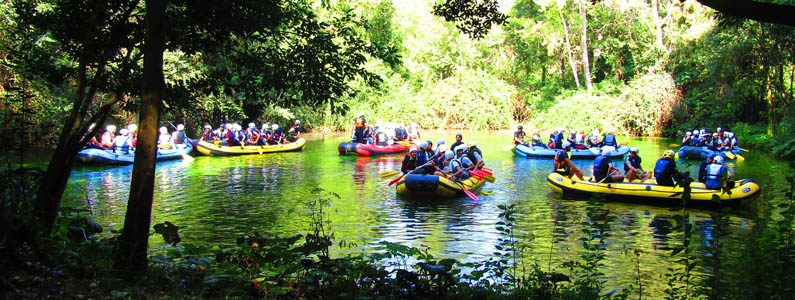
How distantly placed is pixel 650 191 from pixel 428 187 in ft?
14.4

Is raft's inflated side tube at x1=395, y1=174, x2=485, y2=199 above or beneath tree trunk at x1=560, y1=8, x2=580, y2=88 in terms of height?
beneath

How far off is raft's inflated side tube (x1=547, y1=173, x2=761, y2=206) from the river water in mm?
211

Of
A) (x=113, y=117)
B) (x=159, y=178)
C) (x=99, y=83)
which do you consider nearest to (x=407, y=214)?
(x=99, y=83)

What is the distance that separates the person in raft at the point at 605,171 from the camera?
40.6 feet

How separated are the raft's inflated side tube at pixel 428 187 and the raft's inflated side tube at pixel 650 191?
7.15 ft

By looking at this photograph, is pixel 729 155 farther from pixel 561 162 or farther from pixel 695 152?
pixel 561 162

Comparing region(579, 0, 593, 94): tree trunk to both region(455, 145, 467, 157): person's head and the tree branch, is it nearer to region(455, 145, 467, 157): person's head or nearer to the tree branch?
region(455, 145, 467, 157): person's head

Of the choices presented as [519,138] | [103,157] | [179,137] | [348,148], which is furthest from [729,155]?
[103,157]

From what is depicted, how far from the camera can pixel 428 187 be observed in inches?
488

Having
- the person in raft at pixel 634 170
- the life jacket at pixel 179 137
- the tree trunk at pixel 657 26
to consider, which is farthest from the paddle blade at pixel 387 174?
the tree trunk at pixel 657 26

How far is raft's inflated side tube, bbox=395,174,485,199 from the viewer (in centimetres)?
1235

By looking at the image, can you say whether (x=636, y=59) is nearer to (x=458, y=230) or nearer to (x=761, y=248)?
(x=458, y=230)

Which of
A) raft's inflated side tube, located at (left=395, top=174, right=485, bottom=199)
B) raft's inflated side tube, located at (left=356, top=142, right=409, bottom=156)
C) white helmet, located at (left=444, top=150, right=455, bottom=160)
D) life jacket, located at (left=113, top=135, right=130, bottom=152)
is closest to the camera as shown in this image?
raft's inflated side tube, located at (left=395, top=174, right=485, bottom=199)

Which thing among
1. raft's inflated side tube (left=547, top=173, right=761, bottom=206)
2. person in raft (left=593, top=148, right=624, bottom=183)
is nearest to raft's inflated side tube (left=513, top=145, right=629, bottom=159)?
raft's inflated side tube (left=547, top=173, right=761, bottom=206)
